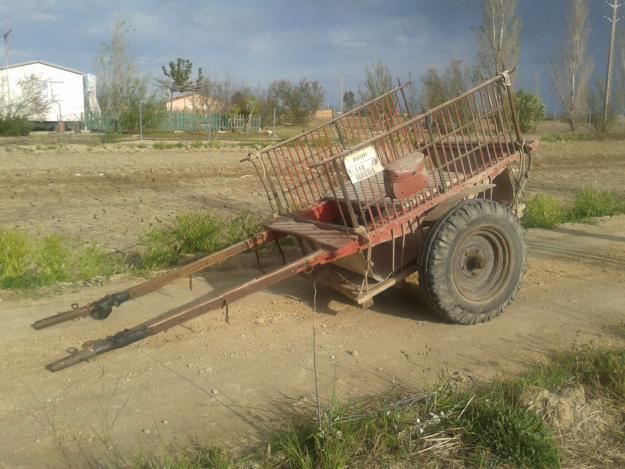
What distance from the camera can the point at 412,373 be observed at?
4039 millimetres

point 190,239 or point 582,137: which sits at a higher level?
point 582,137

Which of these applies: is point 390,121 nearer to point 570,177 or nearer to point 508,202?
point 508,202

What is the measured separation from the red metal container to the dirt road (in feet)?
3.67

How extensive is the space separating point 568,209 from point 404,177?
6306 mm

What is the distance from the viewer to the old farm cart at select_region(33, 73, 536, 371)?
444cm

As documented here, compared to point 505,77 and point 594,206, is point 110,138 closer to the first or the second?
point 594,206

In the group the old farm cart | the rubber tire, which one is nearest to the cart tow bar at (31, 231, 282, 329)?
the old farm cart

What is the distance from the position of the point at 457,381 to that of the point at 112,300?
2604 mm

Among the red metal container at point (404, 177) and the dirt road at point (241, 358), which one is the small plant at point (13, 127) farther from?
the red metal container at point (404, 177)

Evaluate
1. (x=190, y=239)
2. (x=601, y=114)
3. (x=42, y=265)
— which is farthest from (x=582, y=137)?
(x=42, y=265)

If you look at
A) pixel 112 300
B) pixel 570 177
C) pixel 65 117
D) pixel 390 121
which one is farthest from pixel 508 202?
pixel 65 117

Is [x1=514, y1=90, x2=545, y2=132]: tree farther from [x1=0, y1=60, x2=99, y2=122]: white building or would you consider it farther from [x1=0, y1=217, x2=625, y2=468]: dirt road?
[x1=0, y1=60, x2=99, y2=122]: white building

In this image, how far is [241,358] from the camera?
430 cm

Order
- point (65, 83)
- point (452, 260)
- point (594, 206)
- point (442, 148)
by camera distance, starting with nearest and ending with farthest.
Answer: point (452, 260)
point (442, 148)
point (594, 206)
point (65, 83)
